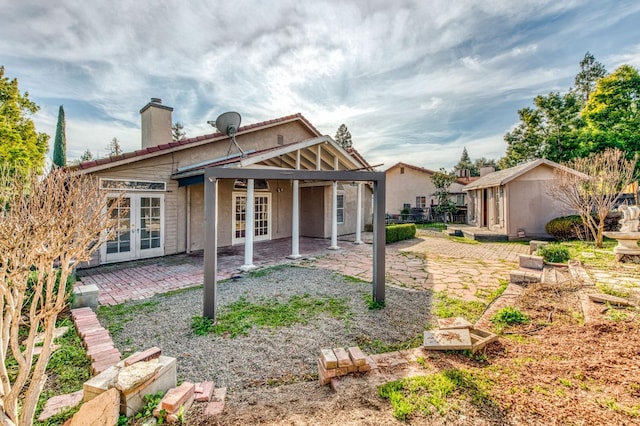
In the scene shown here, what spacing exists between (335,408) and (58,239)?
2.83 metres

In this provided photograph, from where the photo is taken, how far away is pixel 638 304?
184 inches

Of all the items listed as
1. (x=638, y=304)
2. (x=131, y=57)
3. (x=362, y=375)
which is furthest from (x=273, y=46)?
(x=638, y=304)

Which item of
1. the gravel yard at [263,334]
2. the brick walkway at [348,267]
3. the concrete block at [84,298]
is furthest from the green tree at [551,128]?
the concrete block at [84,298]

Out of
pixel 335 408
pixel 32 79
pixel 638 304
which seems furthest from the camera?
pixel 32 79

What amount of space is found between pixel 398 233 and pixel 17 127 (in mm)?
25513

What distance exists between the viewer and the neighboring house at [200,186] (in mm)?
9062

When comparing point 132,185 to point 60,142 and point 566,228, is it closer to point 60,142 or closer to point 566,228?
point 566,228

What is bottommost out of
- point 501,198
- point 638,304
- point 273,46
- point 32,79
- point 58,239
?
point 638,304

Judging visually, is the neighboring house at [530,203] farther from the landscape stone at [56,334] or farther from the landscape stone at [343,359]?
the landscape stone at [56,334]

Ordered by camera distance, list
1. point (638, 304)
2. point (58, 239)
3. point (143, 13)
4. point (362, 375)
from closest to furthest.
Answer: point (58, 239) → point (362, 375) → point (638, 304) → point (143, 13)

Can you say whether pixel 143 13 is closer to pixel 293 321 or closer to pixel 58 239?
pixel 58 239

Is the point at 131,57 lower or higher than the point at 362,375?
higher

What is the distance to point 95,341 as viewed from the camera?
3768mm

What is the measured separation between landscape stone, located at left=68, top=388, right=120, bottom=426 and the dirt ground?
0.60 meters
